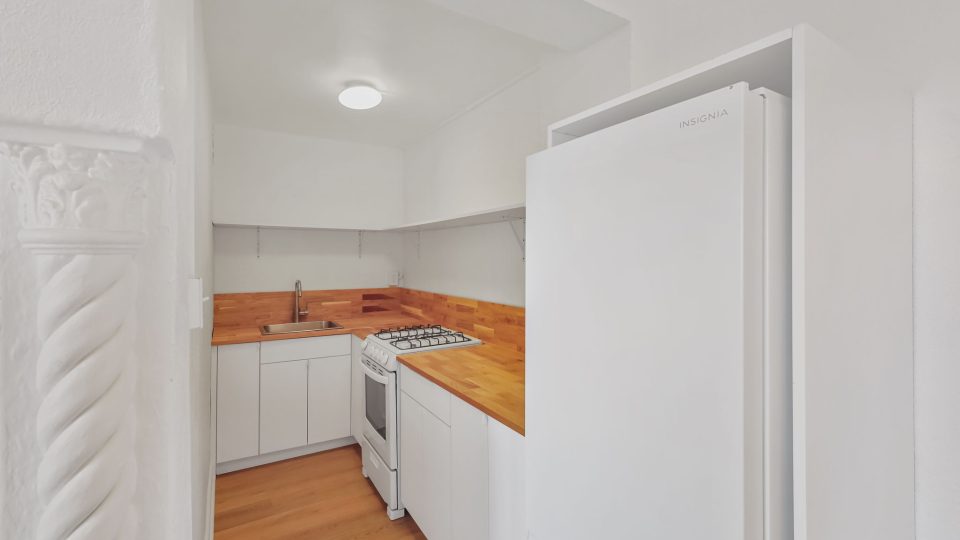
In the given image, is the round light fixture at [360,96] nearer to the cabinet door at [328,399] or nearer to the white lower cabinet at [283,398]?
the white lower cabinet at [283,398]

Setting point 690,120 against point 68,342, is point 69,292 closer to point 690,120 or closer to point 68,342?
point 68,342

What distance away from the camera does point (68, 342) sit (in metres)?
0.56

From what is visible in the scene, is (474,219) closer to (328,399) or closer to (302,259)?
(328,399)

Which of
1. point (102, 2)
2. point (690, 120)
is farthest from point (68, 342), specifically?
point (690, 120)

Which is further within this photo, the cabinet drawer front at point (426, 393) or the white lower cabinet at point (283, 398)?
the white lower cabinet at point (283, 398)

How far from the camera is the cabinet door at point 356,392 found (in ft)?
9.41

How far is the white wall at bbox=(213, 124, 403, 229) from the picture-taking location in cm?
320

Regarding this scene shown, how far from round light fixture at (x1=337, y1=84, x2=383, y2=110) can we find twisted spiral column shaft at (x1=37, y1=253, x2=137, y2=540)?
2057 millimetres

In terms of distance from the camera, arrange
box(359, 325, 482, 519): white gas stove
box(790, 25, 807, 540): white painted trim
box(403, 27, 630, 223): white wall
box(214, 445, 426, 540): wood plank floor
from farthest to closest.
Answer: box(359, 325, 482, 519): white gas stove
box(214, 445, 426, 540): wood plank floor
box(403, 27, 630, 223): white wall
box(790, 25, 807, 540): white painted trim

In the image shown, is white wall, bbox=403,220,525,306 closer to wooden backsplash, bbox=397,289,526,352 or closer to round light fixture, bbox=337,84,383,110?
wooden backsplash, bbox=397,289,526,352

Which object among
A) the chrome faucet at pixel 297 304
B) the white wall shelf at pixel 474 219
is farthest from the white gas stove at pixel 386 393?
the chrome faucet at pixel 297 304

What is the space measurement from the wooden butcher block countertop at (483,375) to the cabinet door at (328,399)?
1.07m

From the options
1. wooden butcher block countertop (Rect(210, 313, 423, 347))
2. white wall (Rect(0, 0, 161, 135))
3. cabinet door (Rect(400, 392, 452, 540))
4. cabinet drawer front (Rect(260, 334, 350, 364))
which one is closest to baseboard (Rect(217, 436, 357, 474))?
cabinet drawer front (Rect(260, 334, 350, 364))

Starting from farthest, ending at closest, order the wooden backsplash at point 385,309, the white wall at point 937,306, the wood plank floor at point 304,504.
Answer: the wooden backsplash at point 385,309 < the wood plank floor at point 304,504 < the white wall at point 937,306
